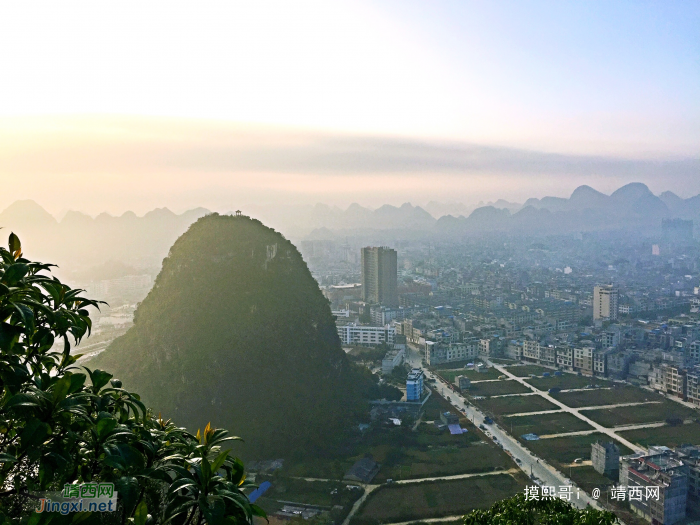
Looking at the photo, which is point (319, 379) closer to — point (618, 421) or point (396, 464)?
point (396, 464)

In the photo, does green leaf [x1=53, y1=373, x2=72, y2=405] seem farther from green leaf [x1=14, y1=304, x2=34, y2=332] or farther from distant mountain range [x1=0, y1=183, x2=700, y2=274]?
distant mountain range [x1=0, y1=183, x2=700, y2=274]

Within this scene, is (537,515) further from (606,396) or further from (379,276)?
(379,276)

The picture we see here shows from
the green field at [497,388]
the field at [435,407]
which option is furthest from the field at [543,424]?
the green field at [497,388]

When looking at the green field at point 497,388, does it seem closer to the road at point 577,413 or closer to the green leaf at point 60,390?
the road at point 577,413

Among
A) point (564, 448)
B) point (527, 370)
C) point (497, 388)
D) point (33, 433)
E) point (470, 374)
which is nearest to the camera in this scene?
point (33, 433)

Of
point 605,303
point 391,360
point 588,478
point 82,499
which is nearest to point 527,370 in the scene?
point 391,360

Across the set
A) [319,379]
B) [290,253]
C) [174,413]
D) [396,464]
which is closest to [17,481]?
[396,464]

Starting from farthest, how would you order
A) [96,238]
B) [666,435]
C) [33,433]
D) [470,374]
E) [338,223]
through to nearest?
[338,223] → [96,238] → [470,374] → [666,435] → [33,433]

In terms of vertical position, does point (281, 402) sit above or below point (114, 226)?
below
